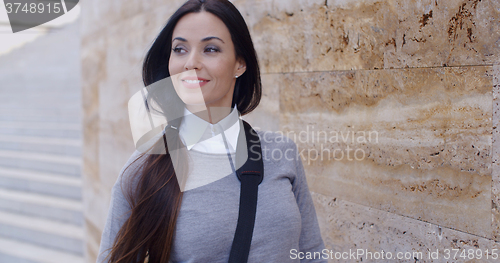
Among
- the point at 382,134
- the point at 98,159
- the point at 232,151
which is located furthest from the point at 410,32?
the point at 98,159

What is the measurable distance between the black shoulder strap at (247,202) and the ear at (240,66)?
30 cm

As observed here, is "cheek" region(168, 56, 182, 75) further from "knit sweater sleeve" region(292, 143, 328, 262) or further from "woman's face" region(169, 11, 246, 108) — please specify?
"knit sweater sleeve" region(292, 143, 328, 262)

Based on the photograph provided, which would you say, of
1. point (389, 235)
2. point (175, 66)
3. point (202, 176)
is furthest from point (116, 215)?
point (389, 235)

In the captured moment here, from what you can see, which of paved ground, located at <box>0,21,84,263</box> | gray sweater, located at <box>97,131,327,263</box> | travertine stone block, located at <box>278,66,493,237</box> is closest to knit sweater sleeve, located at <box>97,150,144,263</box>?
gray sweater, located at <box>97,131,327,263</box>

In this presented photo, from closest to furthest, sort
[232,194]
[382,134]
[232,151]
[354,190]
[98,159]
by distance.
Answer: [232,194]
[232,151]
[382,134]
[354,190]
[98,159]

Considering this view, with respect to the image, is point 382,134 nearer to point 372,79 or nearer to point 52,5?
point 372,79

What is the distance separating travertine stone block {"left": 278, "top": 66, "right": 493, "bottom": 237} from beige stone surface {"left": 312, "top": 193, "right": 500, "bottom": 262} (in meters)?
0.04

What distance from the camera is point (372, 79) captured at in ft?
5.97

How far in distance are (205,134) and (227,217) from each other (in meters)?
0.34

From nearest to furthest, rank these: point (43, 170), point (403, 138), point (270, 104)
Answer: point (403, 138) → point (270, 104) → point (43, 170)

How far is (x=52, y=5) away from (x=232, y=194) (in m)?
5.30

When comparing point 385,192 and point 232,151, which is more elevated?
point 232,151

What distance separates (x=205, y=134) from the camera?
1.39 m

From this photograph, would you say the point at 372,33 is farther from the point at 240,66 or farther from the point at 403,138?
the point at 240,66
